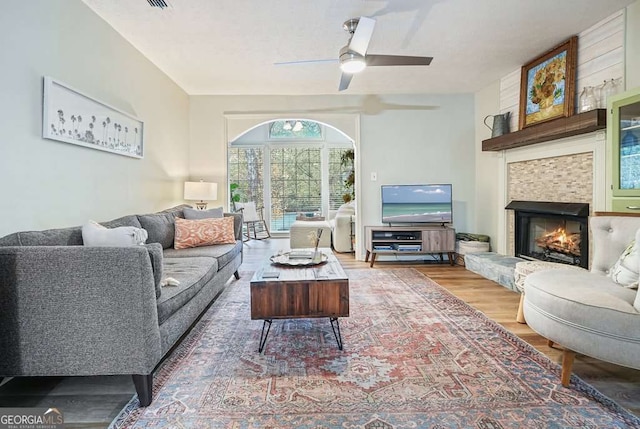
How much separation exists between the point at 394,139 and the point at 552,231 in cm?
239

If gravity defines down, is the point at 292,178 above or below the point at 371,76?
below

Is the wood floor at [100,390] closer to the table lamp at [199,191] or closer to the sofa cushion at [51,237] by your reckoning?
the sofa cushion at [51,237]

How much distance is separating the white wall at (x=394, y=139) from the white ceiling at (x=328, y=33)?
70cm

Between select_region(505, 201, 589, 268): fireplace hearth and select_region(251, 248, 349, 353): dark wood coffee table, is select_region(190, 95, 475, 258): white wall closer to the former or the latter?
select_region(505, 201, 589, 268): fireplace hearth

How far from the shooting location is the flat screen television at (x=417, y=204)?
4.98 m

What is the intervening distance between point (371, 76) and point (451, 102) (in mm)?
1591

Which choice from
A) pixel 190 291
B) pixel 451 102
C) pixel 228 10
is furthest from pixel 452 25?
pixel 190 291

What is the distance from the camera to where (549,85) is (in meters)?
3.68

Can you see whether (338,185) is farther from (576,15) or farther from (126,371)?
(126,371)

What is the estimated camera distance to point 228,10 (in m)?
2.80

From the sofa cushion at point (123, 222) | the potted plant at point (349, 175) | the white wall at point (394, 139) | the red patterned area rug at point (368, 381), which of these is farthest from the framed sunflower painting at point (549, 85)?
the sofa cushion at point (123, 222)

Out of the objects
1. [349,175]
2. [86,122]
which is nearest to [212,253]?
[86,122]

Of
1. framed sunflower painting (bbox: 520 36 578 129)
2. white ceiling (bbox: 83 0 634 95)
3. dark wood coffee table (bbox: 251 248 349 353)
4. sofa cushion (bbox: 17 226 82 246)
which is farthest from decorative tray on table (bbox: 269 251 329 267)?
framed sunflower painting (bbox: 520 36 578 129)

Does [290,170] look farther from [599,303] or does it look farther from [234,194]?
[599,303]
